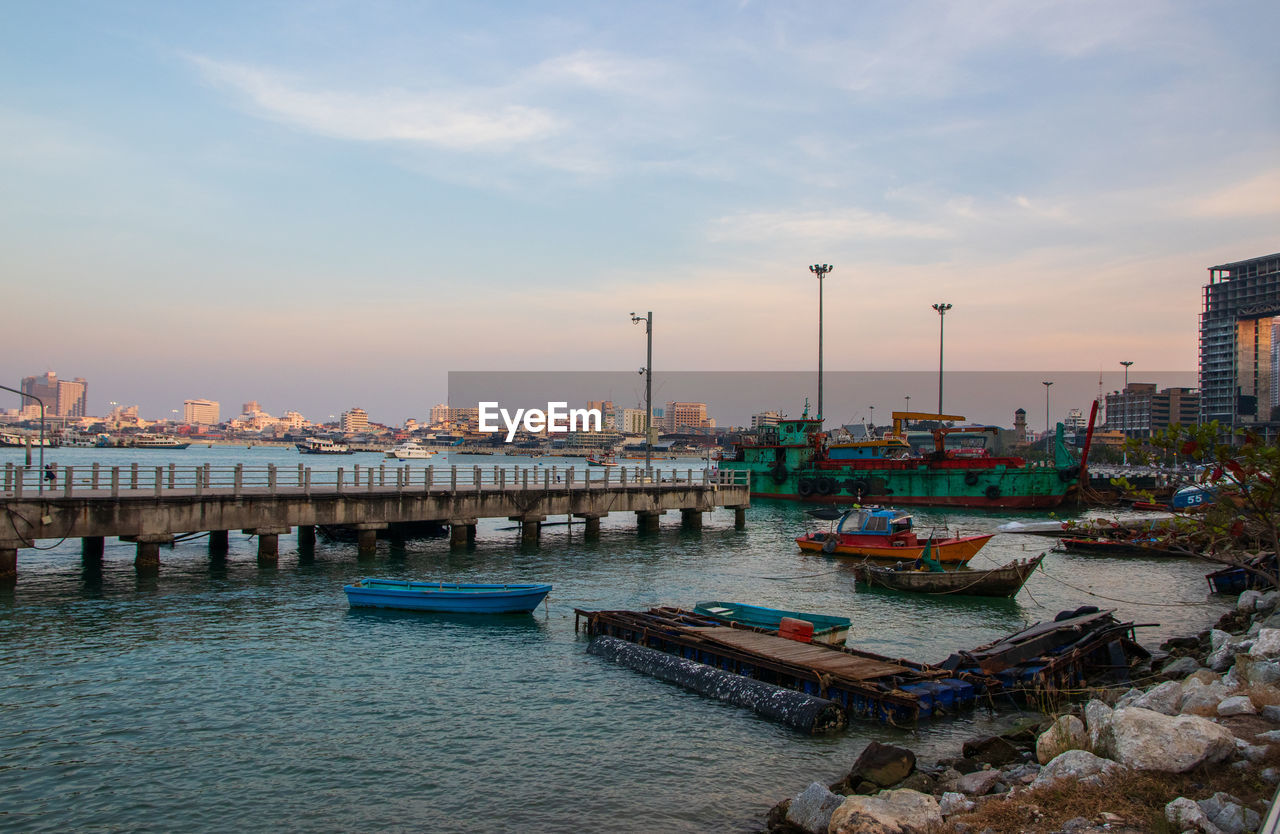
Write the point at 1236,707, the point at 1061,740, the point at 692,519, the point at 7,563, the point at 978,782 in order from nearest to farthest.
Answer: the point at 978,782 < the point at 1236,707 < the point at 1061,740 < the point at 7,563 < the point at 692,519

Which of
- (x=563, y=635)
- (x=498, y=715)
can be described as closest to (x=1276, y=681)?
(x=498, y=715)

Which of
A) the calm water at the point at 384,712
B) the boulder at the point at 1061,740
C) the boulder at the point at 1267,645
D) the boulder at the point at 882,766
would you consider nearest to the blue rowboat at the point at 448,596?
the calm water at the point at 384,712

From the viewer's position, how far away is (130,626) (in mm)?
24266

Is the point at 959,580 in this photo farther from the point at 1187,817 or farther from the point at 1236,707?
the point at 1187,817

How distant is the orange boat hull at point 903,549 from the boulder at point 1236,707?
21.0 meters

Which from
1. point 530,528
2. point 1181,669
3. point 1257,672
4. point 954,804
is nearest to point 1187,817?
point 954,804

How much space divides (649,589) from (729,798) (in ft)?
61.9

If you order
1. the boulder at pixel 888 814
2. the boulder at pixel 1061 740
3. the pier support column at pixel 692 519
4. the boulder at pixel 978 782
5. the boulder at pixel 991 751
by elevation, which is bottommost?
the pier support column at pixel 692 519

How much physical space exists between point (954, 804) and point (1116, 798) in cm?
203

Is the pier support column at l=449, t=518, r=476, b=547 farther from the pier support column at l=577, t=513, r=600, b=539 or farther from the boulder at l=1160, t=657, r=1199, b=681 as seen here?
the boulder at l=1160, t=657, r=1199, b=681

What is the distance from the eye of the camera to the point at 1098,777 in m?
10.8

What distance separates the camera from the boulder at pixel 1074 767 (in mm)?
10922

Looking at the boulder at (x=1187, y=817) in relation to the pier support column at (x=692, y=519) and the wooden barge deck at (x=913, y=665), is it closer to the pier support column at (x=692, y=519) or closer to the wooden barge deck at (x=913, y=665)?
the wooden barge deck at (x=913, y=665)

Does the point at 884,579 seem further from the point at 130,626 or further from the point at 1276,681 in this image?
the point at 130,626
